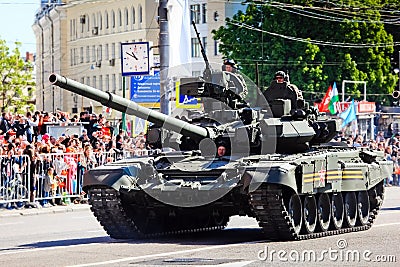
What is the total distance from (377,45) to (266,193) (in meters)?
49.6

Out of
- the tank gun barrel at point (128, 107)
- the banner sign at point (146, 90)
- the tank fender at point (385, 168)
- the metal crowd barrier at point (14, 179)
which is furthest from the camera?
the banner sign at point (146, 90)

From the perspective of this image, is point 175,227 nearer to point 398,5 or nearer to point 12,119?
point 12,119

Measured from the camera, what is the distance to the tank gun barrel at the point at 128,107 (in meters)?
A: 15.7

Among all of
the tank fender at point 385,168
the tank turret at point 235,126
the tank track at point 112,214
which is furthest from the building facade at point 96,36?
the tank track at point 112,214

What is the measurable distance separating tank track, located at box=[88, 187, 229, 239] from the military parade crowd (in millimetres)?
8372

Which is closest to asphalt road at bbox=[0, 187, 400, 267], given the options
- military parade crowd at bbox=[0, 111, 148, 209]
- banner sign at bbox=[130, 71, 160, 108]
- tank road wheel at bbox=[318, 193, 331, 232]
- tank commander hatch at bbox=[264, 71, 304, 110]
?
tank road wheel at bbox=[318, 193, 331, 232]

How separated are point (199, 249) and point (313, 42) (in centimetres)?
4789

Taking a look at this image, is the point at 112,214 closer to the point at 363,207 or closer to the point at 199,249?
the point at 199,249

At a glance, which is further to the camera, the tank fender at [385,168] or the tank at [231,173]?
the tank fender at [385,168]

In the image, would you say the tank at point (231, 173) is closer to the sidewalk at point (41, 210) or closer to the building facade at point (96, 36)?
the sidewalk at point (41, 210)

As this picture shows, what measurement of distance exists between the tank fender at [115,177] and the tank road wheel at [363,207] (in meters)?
A: 4.57

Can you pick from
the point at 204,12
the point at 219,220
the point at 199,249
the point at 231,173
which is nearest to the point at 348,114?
the point at 219,220

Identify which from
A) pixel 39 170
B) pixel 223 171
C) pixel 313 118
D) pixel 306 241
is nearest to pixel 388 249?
pixel 306 241

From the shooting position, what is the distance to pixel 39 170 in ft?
86.9
